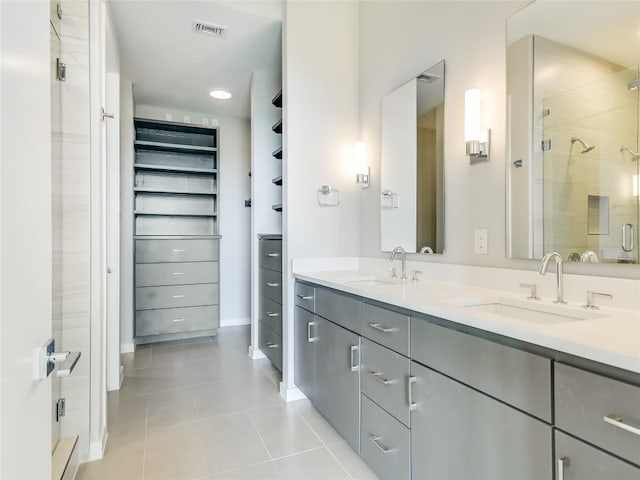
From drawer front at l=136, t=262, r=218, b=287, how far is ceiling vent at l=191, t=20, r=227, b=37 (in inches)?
88.3

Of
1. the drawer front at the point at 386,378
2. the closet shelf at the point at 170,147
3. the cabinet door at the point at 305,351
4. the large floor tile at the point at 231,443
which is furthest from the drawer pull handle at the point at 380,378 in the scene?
the closet shelf at the point at 170,147

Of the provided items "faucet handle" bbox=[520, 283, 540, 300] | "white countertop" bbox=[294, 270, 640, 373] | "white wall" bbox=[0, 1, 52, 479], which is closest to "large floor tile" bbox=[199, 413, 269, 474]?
"white countertop" bbox=[294, 270, 640, 373]

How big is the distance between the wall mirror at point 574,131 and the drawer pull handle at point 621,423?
0.68m

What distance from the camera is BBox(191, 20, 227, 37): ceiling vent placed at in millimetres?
2668

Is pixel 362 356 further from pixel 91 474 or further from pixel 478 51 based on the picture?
pixel 478 51

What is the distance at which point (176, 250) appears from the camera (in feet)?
12.7

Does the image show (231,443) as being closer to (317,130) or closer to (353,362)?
(353,362)

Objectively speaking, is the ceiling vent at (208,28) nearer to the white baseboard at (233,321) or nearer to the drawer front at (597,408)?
the drawer front at (597,408)

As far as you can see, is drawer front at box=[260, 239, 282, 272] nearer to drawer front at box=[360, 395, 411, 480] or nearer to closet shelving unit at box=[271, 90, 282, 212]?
closet shelving unit at box=[271, 90, 282, 212]

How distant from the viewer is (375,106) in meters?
2.61

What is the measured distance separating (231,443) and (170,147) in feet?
10.7

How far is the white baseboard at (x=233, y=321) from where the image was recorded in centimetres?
465

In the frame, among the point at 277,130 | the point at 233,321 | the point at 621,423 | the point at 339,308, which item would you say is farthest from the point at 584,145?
the point at 233,321

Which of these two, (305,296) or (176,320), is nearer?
(305,296)
